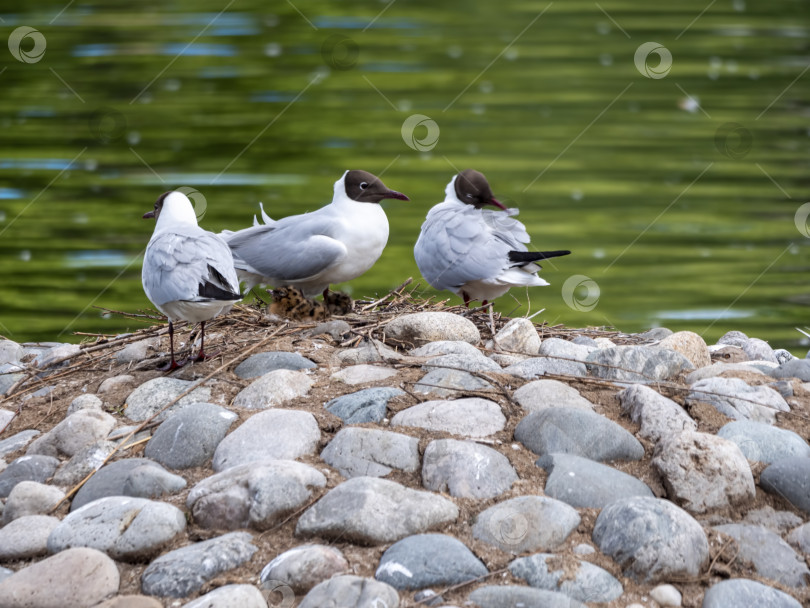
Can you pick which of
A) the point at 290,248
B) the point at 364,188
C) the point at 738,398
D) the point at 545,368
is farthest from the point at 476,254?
the point at 738,398

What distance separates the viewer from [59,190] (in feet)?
40.8

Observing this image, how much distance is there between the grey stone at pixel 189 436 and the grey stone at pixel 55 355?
136cm

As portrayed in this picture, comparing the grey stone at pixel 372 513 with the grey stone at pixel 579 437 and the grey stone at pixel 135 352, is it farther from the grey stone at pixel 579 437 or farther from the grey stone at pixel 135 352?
the grey stone at pixel 135 352

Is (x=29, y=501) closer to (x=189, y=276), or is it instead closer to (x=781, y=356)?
(x=189, y=276)

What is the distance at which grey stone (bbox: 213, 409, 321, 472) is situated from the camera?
3691mm

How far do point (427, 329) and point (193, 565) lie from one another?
183 centimetres

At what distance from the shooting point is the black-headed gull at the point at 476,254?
222 inches

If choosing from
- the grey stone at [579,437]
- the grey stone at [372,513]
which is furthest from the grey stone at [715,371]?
the grey stone at [372,513]

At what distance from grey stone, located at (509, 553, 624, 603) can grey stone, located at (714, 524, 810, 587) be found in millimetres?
452

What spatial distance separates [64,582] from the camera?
317cm

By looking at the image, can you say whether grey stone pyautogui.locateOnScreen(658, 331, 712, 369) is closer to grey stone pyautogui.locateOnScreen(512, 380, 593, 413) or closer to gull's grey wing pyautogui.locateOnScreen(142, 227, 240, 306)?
grey stone pyautogui.locateOnScreen(512, 380, 593, 413)

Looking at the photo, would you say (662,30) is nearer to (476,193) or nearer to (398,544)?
(476,193)

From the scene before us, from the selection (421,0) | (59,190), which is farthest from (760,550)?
(421,0)

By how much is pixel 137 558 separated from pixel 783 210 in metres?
9.66
